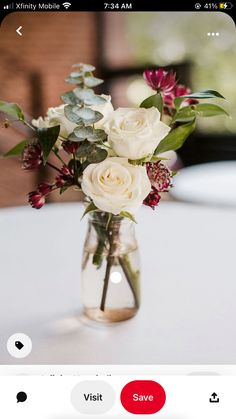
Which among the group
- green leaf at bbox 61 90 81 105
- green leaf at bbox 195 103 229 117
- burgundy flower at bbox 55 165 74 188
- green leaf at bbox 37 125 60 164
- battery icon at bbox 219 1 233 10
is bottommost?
burgundy flower at bbox 55 165 74 188

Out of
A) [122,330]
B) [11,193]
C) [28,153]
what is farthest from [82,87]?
[11,193]

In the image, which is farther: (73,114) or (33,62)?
(33,62)

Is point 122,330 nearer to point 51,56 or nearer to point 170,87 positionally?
point 170,87

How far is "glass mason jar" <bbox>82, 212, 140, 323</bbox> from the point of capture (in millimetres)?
552

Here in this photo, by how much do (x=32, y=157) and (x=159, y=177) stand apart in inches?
4.9

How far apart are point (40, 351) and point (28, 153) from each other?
0.20 m

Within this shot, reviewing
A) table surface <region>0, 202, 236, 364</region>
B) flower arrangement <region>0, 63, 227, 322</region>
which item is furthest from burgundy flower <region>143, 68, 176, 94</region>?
table surface <region>0, 202, 236, 364</region>

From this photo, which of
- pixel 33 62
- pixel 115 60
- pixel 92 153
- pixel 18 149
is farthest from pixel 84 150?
pixel 115 60

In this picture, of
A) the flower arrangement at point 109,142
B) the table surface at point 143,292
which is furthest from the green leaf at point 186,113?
the table surface at point 143,292

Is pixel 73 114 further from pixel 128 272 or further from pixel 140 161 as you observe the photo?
pixel 128 272

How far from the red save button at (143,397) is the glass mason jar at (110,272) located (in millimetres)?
86

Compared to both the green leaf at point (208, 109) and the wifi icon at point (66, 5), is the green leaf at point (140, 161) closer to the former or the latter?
the green leaf at point (208, 109)

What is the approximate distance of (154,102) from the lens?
0.49 m

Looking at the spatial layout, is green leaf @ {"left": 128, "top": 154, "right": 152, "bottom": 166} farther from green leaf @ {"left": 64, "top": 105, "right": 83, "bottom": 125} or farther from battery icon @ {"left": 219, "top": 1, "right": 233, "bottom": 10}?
battery icon @ {"left": 219, "top": 1, "right": 233, "bottom": 10}
